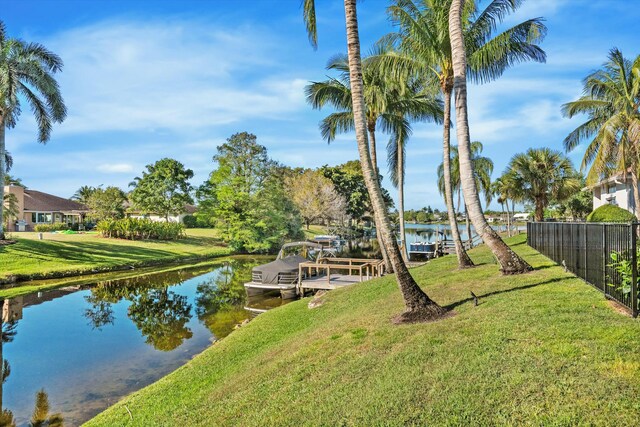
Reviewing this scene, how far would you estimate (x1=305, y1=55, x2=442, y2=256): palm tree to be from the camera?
18.2 m

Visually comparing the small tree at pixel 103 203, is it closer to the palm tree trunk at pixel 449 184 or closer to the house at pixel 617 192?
the palm tree trunk at pixel 449 184

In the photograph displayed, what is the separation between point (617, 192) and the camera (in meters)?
25.4

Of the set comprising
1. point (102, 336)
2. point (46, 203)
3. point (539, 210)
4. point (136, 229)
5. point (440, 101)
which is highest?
point (440, 101)

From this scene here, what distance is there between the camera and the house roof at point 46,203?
169ft

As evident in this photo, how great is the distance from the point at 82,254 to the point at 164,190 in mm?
28087

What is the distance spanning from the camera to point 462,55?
1019 centimetres

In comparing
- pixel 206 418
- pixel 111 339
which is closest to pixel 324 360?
pixel 206 418

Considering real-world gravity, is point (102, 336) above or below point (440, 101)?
below

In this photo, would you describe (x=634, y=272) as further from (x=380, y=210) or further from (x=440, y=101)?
(x=440, y=101)

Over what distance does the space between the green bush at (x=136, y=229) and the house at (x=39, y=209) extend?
499 inches

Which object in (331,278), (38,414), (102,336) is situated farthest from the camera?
(331,278)

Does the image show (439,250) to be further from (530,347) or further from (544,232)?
(530,347)

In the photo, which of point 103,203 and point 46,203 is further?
point 46,203

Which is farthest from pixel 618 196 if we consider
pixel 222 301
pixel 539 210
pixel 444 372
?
pixel 444 372
